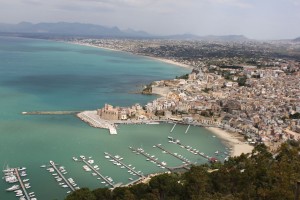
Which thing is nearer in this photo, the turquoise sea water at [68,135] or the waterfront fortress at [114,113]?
the turquoise sea water at [68,135]

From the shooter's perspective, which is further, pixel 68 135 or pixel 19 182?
pixel 68 135

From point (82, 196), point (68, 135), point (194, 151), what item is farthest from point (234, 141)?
point (82, 196)

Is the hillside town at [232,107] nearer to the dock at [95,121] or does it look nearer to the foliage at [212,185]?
the dock at [95,121]

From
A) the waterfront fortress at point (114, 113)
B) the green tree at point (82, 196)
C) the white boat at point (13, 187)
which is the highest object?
the green tree at point (82, 196)

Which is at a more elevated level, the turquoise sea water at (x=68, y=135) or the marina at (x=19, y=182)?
the marina at (x=19, y=182)

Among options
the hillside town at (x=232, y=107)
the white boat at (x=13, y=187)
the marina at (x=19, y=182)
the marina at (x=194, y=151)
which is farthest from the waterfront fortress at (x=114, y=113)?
the white boat at (x=13, y=187)

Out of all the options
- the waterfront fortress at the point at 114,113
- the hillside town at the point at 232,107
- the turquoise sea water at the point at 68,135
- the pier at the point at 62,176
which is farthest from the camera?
the waterfront fortress at the point at 114,113

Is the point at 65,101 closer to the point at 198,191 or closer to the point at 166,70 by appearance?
the point at 198,191

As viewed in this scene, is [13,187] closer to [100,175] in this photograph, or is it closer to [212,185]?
[100,175]

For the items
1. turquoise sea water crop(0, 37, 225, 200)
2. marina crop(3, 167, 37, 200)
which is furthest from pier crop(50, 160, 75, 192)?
marina crop(3, 167, 37, 200)

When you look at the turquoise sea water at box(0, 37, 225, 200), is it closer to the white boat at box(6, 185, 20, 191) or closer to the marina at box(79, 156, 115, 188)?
the white boat at box(6, 185, 20, 191)
